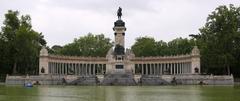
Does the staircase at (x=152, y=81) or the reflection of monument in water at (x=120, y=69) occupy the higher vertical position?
the reflection of monument in water at (x=120, y=69)

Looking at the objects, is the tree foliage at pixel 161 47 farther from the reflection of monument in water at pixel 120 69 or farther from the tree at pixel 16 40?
the tree at pixel 16 40

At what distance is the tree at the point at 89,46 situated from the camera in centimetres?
13738

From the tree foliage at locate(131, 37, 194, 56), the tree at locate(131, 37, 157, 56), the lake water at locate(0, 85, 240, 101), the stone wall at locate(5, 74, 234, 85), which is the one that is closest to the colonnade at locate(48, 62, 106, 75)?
the stone wall at locate(5, 74, 234, 85)

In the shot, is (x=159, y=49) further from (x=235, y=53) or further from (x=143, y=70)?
(x=235, y=53)

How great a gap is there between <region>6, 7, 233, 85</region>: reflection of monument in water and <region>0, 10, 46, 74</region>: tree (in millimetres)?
3729

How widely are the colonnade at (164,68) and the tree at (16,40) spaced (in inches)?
1060

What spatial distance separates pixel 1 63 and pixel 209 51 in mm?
45303

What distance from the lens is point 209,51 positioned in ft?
314

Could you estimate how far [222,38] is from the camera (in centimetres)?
9544

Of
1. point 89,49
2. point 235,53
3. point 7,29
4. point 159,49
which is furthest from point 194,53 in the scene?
point 89,49

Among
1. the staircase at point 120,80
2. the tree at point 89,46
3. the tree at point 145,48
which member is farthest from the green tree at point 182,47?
the staircase at point 120,80

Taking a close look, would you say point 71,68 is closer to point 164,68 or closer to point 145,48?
point 164,68

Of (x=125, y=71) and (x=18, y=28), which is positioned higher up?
(x=18, y=28)

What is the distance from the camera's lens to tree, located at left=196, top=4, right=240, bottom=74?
307ft
